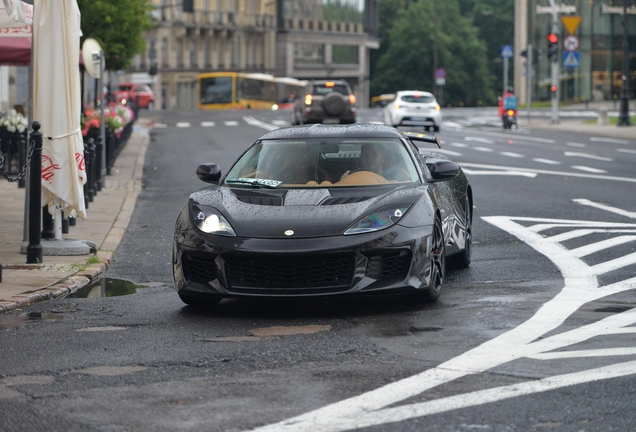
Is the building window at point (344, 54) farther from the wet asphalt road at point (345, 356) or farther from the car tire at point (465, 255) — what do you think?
the car tire at point (465, 255)

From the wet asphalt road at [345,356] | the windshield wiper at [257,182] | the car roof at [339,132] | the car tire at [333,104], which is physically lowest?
the wet asphalt road at [345,356]

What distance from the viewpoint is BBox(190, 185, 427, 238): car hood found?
802 cm

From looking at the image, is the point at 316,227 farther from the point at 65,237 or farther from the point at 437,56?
the point at 437,56

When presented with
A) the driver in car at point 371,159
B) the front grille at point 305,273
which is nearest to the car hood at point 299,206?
the front grille at point 305,273

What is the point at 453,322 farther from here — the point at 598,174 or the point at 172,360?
the point at 598,174

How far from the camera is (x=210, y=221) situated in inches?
327

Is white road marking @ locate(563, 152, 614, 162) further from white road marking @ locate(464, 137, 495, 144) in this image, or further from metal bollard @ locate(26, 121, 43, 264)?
metal bollard @ locate(26, 121, 43, 264)

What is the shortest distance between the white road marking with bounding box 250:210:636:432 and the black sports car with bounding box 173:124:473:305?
3.15 ft

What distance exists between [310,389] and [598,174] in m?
17.3

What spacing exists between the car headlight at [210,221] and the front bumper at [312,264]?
0.06 m

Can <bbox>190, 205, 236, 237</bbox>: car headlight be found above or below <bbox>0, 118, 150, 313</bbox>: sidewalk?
above

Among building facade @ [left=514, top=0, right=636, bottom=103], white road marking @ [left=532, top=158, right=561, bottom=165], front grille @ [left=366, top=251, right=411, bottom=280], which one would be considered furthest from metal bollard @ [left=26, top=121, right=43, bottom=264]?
building facade @ [left=514, top=0, right=636, bottom=103]

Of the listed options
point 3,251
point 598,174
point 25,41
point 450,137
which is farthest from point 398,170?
point 450,137

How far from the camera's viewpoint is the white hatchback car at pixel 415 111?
42.5 meters
